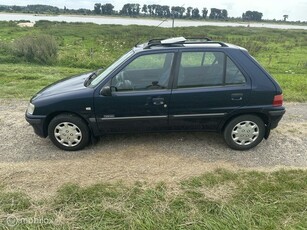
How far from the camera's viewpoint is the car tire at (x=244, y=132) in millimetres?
4484

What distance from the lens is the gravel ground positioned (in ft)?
12.5

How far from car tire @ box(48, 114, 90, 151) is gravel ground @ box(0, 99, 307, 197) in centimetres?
13

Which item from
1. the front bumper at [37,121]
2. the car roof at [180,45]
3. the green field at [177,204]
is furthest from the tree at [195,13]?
the green field at [177,204]

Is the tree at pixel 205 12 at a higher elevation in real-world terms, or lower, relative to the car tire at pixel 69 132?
higher

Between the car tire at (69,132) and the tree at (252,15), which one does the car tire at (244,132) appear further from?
the tree at (252,15)

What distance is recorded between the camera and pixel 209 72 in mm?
4352

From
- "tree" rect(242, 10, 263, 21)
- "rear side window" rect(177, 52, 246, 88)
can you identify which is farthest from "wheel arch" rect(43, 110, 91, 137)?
"tree" rect(242, 10, 263, 21)

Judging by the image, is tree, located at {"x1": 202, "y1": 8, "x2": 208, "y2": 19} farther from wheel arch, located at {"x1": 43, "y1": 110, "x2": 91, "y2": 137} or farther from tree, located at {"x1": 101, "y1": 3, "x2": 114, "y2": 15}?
wheel arch, located at {"x1": 43, "y1": 110, "x2": 91, "y2": 137}

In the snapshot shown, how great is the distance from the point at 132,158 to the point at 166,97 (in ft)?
3.47

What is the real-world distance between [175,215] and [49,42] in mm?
12586

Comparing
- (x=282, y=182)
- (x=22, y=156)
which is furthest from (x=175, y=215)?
(x=22, y=156)

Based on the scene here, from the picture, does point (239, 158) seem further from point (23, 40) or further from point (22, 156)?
point (23, 40)

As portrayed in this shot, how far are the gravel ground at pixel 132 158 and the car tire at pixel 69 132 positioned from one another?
0.13 metres

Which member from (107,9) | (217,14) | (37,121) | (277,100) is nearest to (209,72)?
(277,100)
